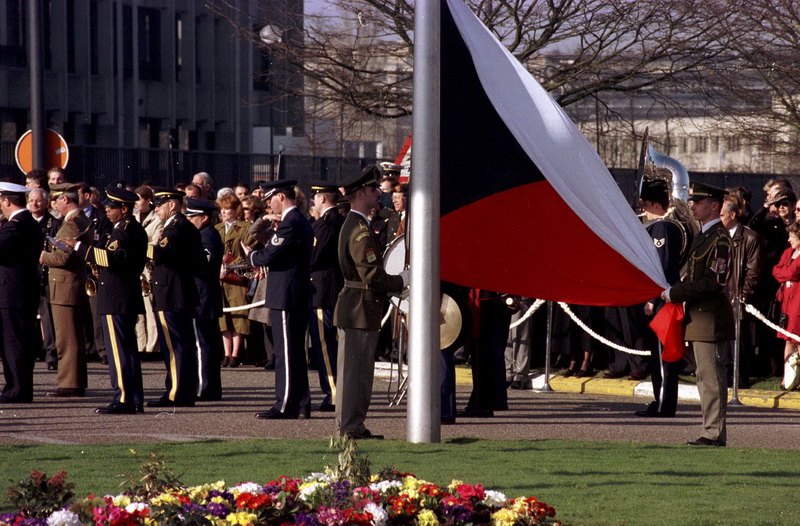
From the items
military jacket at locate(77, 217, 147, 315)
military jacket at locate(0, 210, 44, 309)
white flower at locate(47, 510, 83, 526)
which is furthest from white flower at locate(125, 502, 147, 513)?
military jacket at locate(0, 210, 44, 309)

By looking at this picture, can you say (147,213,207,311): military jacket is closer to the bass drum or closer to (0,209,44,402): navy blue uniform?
(0,209,44,402): navy blue uniform

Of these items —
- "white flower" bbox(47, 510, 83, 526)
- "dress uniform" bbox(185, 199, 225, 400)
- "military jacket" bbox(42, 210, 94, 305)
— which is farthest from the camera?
"dress uniform" bbox(185, 199, 225, 400)

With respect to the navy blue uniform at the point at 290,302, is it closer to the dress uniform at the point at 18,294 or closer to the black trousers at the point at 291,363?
the black trousers at the point at 291,363

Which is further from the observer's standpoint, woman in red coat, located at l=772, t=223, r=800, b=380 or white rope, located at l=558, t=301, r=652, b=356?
white rope, located at l=558, t=301, r=652, b=356

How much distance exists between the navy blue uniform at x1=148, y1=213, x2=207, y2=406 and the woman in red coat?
620 centimetres

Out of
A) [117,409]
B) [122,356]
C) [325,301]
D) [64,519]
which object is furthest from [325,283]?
[64,519]

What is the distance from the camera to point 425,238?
9766mm

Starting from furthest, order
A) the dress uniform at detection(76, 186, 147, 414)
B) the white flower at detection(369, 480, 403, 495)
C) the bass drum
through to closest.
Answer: the dress uniform at detection(76, 186, 147, 414)
the bass drum
the white flower at detection(369, 480, 403, 495)

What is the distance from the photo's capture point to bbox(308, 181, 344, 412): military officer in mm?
12320

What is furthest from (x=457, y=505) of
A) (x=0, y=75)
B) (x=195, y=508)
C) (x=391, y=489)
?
(x=0, y=75)

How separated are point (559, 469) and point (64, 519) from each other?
4205 millimetres

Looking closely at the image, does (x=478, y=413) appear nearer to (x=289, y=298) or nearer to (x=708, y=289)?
(x=289, y=298)

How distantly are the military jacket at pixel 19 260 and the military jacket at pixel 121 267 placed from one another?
2.77 feet

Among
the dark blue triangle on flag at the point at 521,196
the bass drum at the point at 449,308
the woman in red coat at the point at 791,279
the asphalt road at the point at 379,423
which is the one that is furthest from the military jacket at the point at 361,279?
the woman in red coat at the point at 791,279
